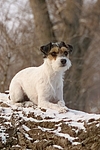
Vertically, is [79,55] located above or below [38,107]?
above

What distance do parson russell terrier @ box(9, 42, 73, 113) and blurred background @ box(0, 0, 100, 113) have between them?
6653mm

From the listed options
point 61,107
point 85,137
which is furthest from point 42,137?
point 61,107

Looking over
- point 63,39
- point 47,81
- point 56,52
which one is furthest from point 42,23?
point 56,52

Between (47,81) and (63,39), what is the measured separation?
31.0 ft

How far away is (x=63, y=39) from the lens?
15617 millimetres

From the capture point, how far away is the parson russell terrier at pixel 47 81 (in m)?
6.05

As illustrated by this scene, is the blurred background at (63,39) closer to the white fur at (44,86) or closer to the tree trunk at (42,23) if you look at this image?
the tree trunk at (42,23)

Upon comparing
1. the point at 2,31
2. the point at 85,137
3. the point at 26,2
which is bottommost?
the point at 85,137

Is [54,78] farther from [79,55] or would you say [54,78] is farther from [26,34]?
[79,55]

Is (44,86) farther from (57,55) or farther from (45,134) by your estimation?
(45,134)

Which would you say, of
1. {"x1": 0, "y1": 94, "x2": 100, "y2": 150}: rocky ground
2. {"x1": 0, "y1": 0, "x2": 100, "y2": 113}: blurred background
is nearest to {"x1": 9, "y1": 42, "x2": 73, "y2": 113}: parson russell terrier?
{"x1": 0, "y1": 94, "x2": 100, "y2": 150}: rocky ground

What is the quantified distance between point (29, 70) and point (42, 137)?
2.17m

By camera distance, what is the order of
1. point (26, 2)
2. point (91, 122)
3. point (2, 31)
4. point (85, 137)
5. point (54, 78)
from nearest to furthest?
point (85, 137)
point (91, 122)
point (54, 78)
point (2, 31)
point (26, 2)

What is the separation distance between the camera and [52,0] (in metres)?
15.7
